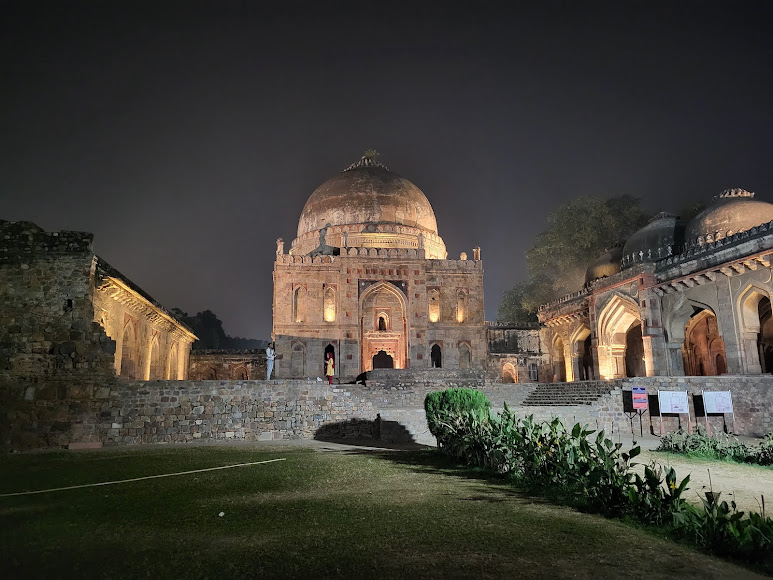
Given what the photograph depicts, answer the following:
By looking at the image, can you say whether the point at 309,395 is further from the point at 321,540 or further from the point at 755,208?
the point at 755,208

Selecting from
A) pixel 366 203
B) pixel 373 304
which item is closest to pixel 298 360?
pixel 373 304

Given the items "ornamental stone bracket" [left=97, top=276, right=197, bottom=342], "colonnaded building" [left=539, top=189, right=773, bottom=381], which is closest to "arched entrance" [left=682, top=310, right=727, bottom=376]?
"colonnaded building" [left=539, top=189, right=773, bottom=381]

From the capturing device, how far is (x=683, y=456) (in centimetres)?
1227

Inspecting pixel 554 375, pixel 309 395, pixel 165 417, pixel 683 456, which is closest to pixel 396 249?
pixel 554 375

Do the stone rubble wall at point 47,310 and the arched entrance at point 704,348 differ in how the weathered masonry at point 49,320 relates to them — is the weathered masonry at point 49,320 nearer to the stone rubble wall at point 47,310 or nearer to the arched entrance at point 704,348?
the stone rubble wall at point 47,310

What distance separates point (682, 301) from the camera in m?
23.0

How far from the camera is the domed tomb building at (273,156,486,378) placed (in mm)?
30922

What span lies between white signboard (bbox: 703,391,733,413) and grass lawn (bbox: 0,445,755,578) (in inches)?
462

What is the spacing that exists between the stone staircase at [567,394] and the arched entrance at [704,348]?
771 cm

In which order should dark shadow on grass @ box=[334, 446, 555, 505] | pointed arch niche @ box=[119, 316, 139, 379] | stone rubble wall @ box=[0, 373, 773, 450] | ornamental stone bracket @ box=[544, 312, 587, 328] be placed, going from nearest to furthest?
dark shadow on grass @ box=[334, 446, 555, 505], stone rubble wall @ box=[0, 373, 773, 450], pointed arch niche @ box=[119, 316, 139, 379], ornamental stone bracket @ box=[544, 312, 587, 328]

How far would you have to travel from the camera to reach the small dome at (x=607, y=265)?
2913 cm

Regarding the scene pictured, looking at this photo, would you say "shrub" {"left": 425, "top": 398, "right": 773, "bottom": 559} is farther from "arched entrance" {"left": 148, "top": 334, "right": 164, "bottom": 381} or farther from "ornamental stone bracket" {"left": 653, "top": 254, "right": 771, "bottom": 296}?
"arched entrance" {"left": 148, "top": 334, "right": 164, "bottom": 381}

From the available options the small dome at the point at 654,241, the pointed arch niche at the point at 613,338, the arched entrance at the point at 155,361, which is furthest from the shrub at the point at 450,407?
the arched entrance at the point at 155,361

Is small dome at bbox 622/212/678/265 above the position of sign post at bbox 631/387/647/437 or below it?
above
